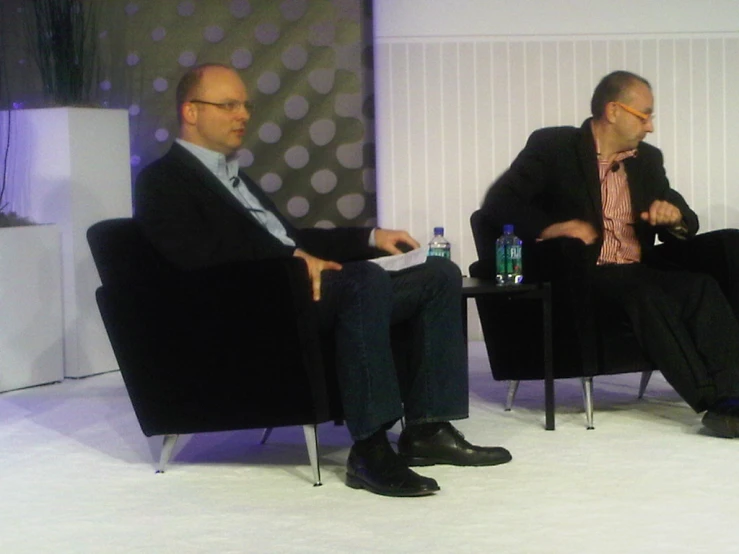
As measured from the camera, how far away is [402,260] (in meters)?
3.54

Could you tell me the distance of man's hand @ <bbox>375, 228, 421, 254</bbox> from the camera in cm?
385

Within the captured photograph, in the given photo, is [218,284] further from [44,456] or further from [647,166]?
[647,166]

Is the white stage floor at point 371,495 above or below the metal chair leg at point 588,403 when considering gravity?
below

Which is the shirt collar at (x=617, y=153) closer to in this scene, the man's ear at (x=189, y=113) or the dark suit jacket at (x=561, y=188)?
the dark suit jacket at (x=561, y=188)

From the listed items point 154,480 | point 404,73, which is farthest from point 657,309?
point 404,73

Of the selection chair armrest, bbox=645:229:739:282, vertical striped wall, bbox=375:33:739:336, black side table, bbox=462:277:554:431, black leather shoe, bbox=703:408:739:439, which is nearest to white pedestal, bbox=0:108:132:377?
vertical striped wall, bbox=375:33:739:336

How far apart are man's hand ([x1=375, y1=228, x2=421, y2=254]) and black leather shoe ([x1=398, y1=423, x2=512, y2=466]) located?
23.6 inches

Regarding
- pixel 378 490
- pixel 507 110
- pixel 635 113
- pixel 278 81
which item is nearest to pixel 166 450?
pixel 378 490

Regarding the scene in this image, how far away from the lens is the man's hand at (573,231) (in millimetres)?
4047

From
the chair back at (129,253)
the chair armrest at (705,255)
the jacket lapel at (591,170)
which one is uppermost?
the jacket lapel at (591,170)

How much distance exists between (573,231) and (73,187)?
2.39 m

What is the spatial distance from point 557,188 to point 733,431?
1.05 meters

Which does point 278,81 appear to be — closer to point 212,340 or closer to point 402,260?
point 402,260

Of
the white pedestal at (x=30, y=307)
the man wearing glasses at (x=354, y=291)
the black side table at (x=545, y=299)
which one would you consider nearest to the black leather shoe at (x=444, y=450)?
the man wearing glasses at (x=354, y=291)
